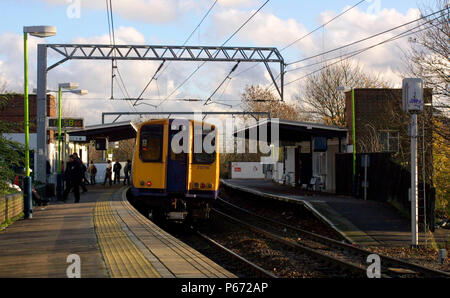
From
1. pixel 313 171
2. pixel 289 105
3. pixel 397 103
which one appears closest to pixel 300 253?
pixel 397 103

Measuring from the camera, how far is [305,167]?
121ft

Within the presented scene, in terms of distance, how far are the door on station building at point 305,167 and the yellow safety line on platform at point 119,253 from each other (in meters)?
22.8

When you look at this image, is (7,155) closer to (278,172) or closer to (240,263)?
(240,263)

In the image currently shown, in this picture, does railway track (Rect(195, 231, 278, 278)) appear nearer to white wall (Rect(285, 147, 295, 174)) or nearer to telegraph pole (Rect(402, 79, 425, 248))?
telegraph pole (Rect(402, 79, 425, 248))

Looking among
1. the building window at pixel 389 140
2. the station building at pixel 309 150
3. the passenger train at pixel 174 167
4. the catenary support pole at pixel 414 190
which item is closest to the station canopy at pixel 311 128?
the station building at pixel 309 150

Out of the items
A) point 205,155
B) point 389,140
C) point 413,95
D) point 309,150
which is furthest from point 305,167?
point 413,95

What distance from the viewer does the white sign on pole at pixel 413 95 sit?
1405cm

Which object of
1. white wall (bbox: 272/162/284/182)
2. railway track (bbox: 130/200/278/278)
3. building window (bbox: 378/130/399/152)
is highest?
building window (bbox: 378/130/399/152)

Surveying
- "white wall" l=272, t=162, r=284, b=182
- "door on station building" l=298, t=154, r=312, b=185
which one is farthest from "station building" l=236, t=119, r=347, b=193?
"white wall" l=272, t=162, r=284, b=182

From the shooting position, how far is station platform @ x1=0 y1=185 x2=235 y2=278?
304 inches

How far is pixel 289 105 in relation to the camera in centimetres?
6322

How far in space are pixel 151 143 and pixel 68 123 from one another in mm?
9161

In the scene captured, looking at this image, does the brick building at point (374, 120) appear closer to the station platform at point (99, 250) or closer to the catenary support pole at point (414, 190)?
the catenary support pole at point (414, 190)

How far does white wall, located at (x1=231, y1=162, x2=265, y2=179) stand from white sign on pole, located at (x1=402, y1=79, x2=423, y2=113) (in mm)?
46108
